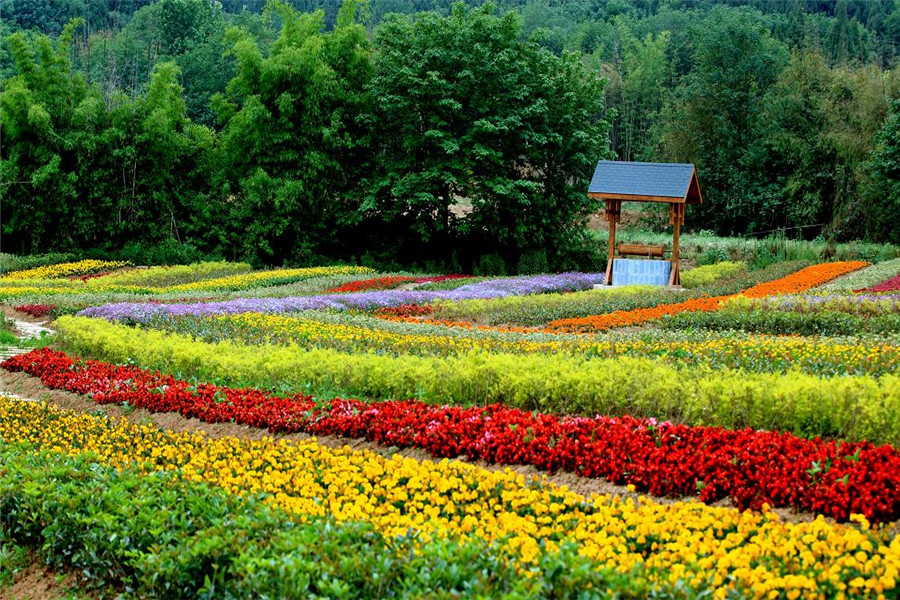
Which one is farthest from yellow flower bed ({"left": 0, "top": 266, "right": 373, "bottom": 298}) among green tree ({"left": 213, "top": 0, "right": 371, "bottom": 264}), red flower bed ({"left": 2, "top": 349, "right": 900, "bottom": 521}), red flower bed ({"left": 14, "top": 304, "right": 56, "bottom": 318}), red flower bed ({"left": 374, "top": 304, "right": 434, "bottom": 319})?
red flower bed ({"left": 2, "top": 349, "right": 900, "bottom": 521})

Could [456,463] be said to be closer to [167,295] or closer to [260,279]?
[167,295]

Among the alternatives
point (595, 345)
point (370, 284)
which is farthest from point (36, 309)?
point (595, 345)

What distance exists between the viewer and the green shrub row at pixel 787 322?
45.5ft

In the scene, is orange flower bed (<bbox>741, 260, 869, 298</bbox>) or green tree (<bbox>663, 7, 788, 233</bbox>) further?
green tree (<bbox>663, 7, 788, 233</bbox>)

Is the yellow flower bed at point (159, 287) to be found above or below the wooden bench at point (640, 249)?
below

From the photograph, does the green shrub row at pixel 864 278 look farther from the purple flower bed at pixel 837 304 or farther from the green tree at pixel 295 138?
the green tree at pixel 295 138

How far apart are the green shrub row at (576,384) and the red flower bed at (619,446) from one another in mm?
488

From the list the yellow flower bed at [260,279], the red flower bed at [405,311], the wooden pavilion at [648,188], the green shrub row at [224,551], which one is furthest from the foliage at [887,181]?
the green shrub row at [224,551]

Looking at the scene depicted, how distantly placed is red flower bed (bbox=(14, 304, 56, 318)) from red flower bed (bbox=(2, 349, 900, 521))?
8373mm

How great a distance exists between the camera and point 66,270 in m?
27.6

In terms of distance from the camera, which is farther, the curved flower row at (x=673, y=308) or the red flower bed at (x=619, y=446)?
the curved flower row at (x=673, y=308)

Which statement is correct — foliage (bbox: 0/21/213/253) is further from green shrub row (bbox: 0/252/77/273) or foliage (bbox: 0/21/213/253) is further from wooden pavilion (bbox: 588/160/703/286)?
wooden pavilion (bbox: 588/160/703/286)

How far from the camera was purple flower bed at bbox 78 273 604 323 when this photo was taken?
15484 mm

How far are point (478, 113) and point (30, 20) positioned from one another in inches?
1789
